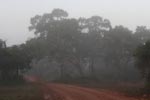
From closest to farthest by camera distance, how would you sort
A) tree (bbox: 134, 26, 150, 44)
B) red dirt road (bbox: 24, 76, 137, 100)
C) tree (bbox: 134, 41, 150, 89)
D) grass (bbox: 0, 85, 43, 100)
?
red dirt road (bbox: 24, 76, 137, 100) → grass (bbox: 0, 85, 43, 100) → tree (bbox: 134, 41, 150, 89) → tree (bbox: 134, 26, 150, 44)

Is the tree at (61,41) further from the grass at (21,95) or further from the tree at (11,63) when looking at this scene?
the grass at (21,95)

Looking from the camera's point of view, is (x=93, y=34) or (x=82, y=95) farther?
(x=93, y=34)

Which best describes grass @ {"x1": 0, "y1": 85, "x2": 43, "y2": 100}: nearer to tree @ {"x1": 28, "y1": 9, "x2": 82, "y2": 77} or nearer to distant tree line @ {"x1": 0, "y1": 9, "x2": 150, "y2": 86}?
distant tree line @ {"x1": 0, "y1": 9, "x2": 150, "y2": 86}

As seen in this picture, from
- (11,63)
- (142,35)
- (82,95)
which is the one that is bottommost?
(82,95)

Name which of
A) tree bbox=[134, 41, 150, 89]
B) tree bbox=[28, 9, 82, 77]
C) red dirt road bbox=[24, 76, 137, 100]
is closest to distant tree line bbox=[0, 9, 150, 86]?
tree bbox=[28, 9, 82, 77]

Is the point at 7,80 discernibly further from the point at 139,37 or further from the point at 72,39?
the point at 139,37

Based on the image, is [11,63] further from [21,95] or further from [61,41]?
[21,95]

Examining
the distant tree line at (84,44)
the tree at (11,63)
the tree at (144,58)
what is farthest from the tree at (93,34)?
the tree at (144,58)

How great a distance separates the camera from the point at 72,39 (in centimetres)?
6406

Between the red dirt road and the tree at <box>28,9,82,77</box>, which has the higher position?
the tree at <box>28,9,82,77</box>

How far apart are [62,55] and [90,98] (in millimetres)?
36478

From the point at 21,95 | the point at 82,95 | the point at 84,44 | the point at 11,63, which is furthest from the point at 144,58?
the point at 84,44

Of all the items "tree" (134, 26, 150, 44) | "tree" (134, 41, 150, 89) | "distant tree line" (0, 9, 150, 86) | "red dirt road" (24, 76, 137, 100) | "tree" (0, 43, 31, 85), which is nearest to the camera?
"red dirt road" (24, 76, 137, 100)

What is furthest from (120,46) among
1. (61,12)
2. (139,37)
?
(61,12)
